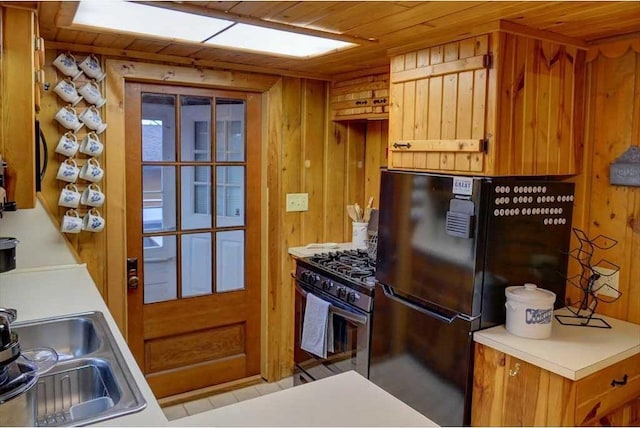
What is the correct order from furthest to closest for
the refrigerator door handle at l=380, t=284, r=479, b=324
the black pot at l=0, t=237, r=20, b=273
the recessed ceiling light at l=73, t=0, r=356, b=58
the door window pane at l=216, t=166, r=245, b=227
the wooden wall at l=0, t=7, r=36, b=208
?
the door window pane at l=216, t=166, r=245, b=227 < the refrigerator door handle at l=380, t=284, r=479, b=324 < the black pot at l=0, t=237, r=20, b=273 < the recessed ceiling light at l=73, t=0, r=356, b=58 < the wooden wall at l=0, t=7, r=36, b=208

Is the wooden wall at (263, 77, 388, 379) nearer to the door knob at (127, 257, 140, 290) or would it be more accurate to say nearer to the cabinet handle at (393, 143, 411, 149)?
the door knob at (127, 257, 140, 290)

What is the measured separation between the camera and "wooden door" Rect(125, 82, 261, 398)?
10.00 ft

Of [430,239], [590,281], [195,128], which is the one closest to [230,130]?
[195,128]

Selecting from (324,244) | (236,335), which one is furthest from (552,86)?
(236,335)

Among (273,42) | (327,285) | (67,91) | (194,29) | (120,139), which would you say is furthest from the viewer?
(327,285)

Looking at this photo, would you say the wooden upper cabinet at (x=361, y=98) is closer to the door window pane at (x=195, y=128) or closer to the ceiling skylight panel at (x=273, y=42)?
the ceiling skylight panel at (x=273, y=42)

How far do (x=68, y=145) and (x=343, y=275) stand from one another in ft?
5.32

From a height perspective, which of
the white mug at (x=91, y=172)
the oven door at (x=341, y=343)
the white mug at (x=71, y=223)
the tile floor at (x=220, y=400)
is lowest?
the tile floor at (x=220, y=400)

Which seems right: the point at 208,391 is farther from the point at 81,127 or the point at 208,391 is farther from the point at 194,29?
the point at 194,29

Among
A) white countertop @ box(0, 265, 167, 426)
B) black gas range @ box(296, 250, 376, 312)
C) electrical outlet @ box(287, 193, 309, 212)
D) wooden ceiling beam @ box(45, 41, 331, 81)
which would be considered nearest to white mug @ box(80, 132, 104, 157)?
wooden ceiling beam @ box(45, 41, 331, 81)

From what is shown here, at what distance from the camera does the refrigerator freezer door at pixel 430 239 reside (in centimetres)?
211

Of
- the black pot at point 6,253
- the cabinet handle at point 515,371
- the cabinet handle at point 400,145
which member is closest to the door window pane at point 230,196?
the cabinet handle at point 400,145

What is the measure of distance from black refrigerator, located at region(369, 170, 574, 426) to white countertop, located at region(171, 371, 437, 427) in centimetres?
101

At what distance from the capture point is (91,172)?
8.82 ft
